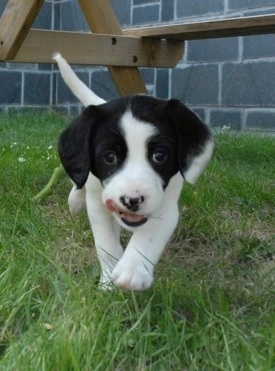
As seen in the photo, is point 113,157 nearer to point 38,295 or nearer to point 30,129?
point 38,295

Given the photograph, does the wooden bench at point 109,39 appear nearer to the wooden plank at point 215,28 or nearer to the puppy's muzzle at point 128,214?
the wooden plank at point 215,28

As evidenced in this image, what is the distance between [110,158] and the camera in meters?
1.67

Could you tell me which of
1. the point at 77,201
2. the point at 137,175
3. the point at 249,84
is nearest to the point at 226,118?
the point at 249,84

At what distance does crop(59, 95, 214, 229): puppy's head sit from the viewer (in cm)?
159

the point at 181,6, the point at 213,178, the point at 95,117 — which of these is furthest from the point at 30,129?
the point at 95,117

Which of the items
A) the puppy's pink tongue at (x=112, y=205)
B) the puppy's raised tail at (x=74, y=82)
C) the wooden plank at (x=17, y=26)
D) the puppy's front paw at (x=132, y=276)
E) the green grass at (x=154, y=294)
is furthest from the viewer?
the wooden plank at (x=17, y=26)

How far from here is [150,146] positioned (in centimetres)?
164

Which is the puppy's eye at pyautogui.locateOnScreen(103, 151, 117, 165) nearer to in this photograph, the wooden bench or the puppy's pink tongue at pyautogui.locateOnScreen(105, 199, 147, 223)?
the puppy's pink tongue at pyautogui.locateOnScreen(105, 199, 147, 223)

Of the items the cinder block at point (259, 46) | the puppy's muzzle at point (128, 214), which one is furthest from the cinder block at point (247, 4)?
the puppy's muzzle at point (128, 214)

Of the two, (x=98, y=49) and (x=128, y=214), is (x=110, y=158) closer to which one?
(x=128, y=214)

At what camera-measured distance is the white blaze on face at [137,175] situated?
156 cm

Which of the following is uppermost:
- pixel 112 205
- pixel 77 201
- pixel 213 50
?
pixel 112 205

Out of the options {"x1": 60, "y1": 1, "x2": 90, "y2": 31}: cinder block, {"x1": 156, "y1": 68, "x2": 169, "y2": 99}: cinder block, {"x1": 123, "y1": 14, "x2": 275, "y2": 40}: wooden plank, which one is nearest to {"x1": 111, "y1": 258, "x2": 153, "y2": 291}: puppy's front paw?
{"x1": 123, "y1": 14, "x2": 275, "y2": 40}: wooden plank

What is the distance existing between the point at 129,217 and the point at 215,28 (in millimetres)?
2036
